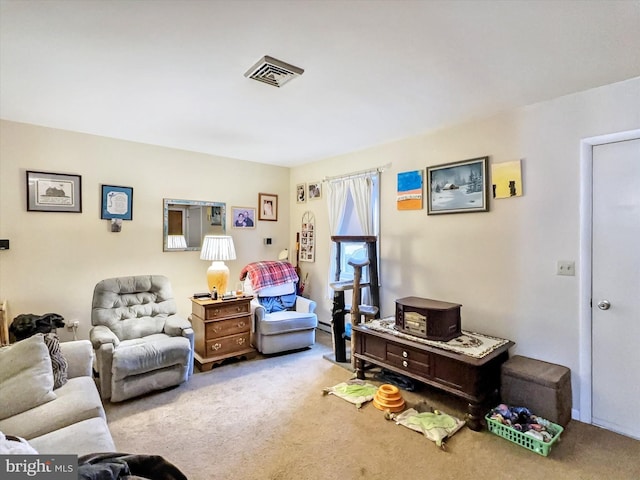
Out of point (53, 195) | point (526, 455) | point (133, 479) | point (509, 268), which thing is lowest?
point (526, 455)

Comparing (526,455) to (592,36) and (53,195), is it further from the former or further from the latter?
(53,195)

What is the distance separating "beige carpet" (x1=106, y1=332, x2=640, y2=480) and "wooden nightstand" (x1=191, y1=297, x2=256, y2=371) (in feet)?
1.68

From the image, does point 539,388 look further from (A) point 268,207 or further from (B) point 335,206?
(A) point 268,207

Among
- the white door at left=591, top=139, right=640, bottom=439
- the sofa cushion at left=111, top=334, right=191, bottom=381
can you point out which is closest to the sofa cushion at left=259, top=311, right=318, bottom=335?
the sofa cushion at left=111, top=334, right=191, bottom=381

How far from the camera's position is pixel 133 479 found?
1.02 metres

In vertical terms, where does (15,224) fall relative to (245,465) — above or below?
above

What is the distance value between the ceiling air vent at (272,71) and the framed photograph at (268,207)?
2.64 meters

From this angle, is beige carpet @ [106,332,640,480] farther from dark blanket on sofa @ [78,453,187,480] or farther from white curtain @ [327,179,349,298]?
white curtain @ [327,179,349,298]

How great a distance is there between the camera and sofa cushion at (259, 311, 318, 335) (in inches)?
141

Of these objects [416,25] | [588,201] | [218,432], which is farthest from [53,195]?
[588,201]

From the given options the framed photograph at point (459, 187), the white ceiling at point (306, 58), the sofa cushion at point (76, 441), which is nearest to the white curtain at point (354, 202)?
the framed photograph at point (459, 187)

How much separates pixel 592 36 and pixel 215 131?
3.06 meters

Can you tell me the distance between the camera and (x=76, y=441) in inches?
57.4

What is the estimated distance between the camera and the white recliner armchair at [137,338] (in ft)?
8.43
